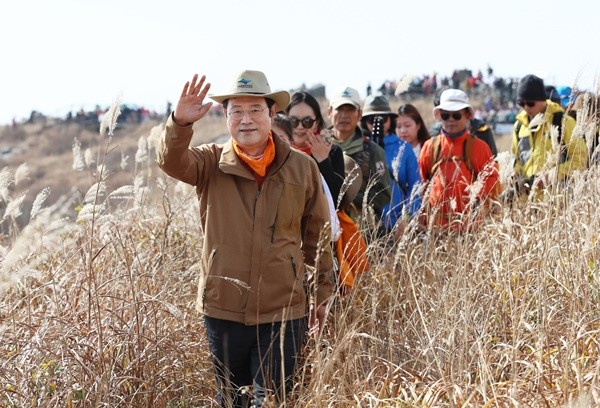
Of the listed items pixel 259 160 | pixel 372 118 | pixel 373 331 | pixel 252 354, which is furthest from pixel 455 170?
pixel 252 354

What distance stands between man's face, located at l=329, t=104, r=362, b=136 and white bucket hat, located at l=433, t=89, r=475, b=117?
1188 mm

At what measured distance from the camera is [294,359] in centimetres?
398

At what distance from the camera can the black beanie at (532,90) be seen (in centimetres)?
675

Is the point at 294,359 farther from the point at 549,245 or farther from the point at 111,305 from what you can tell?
the point at 549,245

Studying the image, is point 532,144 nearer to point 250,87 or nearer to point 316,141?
point 316,141

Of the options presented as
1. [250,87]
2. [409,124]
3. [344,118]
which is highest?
[250,87]

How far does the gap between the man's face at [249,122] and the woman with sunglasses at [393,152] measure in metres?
1.98

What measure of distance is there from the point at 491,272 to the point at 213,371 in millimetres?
1581

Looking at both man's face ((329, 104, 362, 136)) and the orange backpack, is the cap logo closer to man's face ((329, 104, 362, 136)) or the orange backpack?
the orange backpack

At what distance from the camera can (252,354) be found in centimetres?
397

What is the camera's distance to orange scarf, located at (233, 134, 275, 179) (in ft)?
13.0

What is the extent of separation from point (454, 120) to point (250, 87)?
3026mm

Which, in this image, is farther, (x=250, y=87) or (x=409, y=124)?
(x=409, y=124)

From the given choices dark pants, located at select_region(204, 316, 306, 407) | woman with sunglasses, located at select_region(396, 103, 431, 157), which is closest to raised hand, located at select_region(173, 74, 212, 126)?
dark pants, located at select_region(204, 316, 306, 407)
